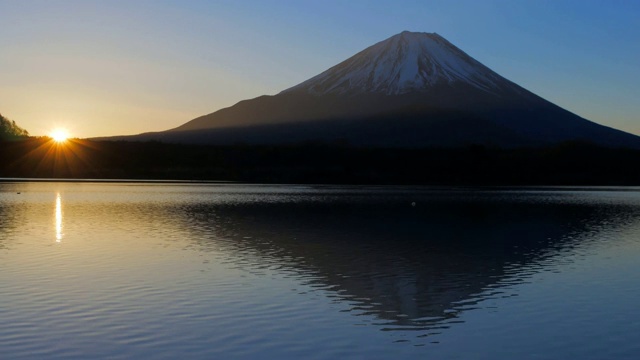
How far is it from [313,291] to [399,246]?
1314cm

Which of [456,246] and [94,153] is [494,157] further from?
[456,246]

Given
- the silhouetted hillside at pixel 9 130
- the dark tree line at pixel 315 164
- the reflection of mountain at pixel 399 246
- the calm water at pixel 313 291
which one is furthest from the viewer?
the silhouetted hillside at pixel 9 130

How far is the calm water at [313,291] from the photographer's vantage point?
15523 millimetres

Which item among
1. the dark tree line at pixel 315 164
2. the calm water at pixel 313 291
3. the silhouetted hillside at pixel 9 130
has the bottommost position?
the calm water at pixel 313 291

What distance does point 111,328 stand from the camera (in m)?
16.5

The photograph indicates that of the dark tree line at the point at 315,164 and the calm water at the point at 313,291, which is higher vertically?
the dark tree line at the point at 315,164

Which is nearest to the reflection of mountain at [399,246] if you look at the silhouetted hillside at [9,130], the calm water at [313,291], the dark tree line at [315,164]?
the calm water at [313,291]

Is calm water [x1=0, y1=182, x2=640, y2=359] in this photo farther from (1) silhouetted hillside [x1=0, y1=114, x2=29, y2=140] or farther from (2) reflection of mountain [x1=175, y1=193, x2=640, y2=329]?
(1) silhouetted hillside [x1=0, y1=114, x2=29, y2=140]

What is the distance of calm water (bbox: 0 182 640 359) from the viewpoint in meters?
15.5

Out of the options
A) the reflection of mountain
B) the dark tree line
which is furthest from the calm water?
the dark tree line

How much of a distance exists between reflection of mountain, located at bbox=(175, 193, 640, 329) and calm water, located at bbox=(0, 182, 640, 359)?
110 mm

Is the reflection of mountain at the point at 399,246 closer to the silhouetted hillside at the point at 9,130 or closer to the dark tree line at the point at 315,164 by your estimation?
the dark tree line at the point at 315,164

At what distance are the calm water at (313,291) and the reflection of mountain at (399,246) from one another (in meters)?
0.11

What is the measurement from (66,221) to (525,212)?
114 feet
